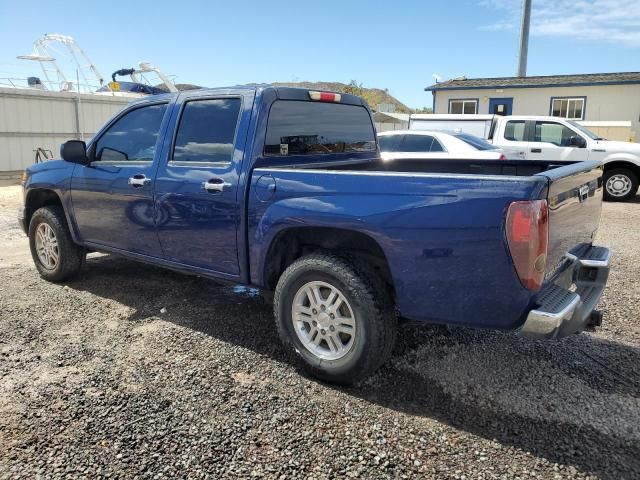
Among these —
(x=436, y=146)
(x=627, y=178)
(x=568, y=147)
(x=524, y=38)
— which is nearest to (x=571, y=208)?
(x=436, y=146)

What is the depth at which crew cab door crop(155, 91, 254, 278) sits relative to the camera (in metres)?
3.80

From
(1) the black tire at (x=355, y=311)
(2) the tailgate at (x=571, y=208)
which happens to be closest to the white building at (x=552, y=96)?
(2) the tailgate at (x=571, y=208)

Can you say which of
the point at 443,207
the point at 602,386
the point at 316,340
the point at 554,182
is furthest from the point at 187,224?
the point at 602,386

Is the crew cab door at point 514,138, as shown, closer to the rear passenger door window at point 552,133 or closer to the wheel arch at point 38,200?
the rear passenger door window at point 552,133

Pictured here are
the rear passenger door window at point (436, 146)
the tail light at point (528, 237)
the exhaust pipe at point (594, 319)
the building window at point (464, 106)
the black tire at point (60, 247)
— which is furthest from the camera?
the building window at point (464, 106)

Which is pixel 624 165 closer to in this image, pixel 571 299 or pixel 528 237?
pixel 571 299

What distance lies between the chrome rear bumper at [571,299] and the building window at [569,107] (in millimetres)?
20393

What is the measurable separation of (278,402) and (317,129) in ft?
7.17

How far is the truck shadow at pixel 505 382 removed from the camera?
2844mm

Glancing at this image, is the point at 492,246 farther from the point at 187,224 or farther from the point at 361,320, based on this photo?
the point at 187,224

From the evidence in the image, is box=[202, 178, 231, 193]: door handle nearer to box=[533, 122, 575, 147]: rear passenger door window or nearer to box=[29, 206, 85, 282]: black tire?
box=[29, 206, 85, 282]: black tire

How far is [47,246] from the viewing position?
551cm

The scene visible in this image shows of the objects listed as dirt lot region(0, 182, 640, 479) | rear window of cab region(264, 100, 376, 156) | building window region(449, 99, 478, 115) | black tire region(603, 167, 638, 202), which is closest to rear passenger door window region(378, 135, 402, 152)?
rear window of cab region(264, 100, 376, 156)

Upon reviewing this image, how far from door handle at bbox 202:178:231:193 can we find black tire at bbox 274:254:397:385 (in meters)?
0.79
